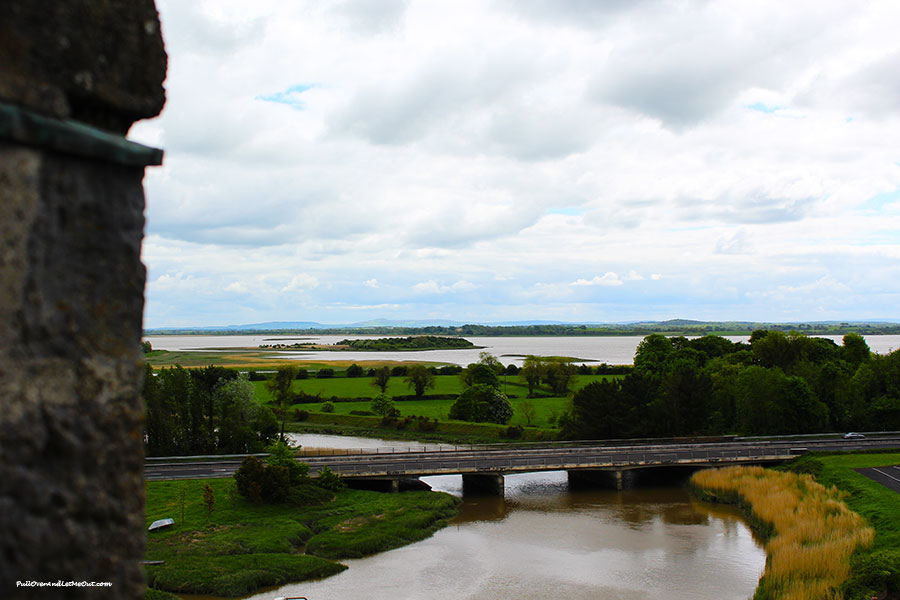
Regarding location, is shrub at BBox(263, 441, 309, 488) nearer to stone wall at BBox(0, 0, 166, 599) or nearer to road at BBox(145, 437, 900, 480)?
road at BBox(145, 437, 900, 480)

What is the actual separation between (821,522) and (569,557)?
407 inches

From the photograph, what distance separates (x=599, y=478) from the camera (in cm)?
4228

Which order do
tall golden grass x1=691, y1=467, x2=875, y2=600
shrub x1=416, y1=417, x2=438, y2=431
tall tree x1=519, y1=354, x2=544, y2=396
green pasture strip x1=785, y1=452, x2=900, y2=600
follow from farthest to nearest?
tall tree x1=519, y1=354, x2=544, y2=396
shrub x1=416, y1=417, x2=438, y2=431
tall golden grass x1=691, y1=467, x2=875, y2=600
green pasture strip x1=785, y1=452, x2=900, y2=600

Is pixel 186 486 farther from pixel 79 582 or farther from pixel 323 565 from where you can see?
pixel 79 582

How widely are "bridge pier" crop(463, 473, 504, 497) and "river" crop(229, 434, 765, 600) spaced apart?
38.8 inches

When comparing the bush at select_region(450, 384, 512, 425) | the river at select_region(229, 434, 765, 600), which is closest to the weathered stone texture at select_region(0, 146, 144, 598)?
the river at select_region(229, 434, 765, 600)

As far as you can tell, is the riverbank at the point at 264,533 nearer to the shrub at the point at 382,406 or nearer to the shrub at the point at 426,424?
the shrub at the point at 426,424

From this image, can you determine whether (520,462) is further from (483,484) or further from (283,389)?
(283,389)

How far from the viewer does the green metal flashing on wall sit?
2.85 meters

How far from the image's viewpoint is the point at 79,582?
10.0 feet

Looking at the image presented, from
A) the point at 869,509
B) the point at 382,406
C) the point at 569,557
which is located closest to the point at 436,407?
the point at 382,406

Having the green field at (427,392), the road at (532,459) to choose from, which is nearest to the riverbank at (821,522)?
the road at (532,459)

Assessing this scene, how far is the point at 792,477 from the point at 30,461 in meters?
41.5

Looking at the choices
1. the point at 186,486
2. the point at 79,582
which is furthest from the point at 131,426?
the point at 186,486
